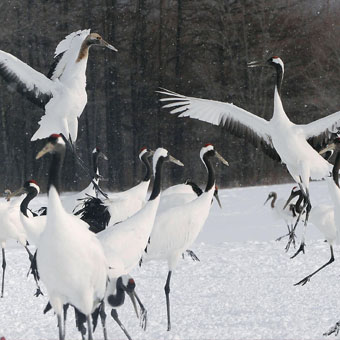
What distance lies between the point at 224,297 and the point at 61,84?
2.56 m

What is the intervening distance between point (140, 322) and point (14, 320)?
0.96m

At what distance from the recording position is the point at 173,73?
19219mm

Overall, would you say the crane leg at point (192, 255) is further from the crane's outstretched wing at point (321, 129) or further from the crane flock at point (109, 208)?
the crane's outstretched wing at point (321, 129)

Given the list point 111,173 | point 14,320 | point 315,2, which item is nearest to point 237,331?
point 14,320

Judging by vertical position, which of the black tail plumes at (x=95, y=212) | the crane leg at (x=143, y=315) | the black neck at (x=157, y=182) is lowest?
the crane leg at (x=143, y=315)

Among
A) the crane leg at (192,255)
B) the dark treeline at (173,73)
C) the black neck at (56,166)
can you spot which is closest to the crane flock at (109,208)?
the black neck at (56,166)

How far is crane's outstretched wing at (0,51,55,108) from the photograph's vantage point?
672 cm

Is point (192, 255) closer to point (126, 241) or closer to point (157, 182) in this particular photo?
point (157, 182)

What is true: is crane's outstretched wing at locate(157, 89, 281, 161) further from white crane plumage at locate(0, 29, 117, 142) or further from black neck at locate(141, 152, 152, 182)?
white crane plumage at locate(0, 29, 117, 142)

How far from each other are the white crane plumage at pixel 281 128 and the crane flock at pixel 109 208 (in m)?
0.01

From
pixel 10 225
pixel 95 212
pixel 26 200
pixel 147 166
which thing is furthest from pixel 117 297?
pixel 147 166

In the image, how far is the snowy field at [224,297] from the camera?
479 cm

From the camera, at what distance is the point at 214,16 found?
61.4 feet

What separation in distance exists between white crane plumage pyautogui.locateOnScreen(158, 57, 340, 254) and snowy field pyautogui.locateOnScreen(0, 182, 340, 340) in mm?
770
